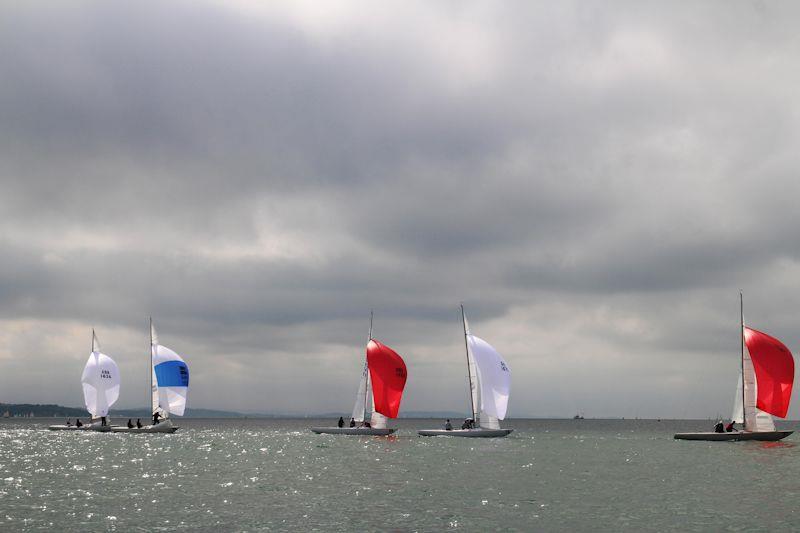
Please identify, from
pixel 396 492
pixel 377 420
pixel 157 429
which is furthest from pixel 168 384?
pixel 396 492

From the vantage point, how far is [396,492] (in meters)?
38.9

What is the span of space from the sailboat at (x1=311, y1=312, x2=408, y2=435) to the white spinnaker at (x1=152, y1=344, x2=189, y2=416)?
22272mm

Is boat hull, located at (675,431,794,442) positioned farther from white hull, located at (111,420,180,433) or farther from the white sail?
white hull, located at (111,420,180,433)

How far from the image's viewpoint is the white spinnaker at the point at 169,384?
95062 millimetres

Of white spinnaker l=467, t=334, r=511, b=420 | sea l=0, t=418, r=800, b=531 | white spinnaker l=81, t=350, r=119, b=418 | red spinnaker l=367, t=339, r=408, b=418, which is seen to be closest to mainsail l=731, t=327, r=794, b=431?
sea l=0, t=418, r=800, b=531

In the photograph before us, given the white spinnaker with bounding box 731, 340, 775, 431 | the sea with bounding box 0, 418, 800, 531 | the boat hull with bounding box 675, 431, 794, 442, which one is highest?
the white spinnaker with bounding box 731, 340, 775, 431

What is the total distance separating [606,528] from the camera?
95.5 feet

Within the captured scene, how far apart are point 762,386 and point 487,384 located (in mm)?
25293

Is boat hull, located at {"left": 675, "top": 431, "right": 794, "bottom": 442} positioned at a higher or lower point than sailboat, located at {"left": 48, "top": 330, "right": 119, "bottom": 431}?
lower

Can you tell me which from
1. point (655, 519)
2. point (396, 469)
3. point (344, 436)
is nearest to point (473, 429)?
point (344, 436)

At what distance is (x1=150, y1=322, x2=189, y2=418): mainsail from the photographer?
95062 millimetres

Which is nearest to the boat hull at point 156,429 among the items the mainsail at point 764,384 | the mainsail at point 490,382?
the mainsail at point 490,382

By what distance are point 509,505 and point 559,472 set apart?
16798 mm

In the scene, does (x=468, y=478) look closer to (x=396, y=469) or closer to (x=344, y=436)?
(x=396, y=469)
